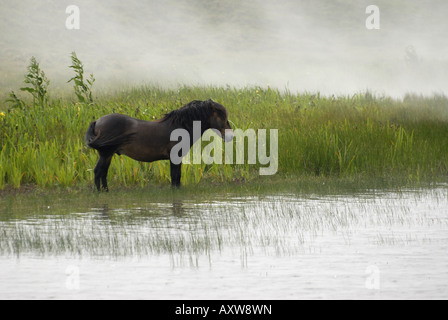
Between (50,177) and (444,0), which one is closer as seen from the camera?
(50,177)

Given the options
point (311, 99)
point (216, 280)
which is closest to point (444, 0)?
point (311, 99)

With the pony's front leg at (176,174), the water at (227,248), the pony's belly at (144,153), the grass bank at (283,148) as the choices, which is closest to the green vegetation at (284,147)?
the grass bank at (283,148)

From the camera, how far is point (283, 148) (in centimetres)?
1379

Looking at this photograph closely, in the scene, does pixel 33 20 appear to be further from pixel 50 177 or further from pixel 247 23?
pixel 50 177

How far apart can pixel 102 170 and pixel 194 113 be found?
66.3 inches

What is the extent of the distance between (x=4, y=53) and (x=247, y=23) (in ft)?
114

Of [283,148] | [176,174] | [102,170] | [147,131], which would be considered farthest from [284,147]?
[102,170]

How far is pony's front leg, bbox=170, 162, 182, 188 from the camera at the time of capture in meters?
11.3

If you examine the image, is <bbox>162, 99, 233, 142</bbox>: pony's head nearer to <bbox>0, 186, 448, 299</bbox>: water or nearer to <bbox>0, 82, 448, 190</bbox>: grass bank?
<bbox>0, 186, 448, 299</bbox>: water

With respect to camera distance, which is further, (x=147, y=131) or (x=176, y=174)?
(x=176, y=174)

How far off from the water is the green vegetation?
72.2 inches

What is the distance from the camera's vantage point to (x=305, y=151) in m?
13.5

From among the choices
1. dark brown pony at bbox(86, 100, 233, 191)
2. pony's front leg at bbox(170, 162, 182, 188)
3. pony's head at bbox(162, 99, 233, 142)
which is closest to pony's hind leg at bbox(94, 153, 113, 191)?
dark brown pony at bbox(86, 100, 233, 191)

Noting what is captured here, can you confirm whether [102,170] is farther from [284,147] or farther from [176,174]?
[284,147]
